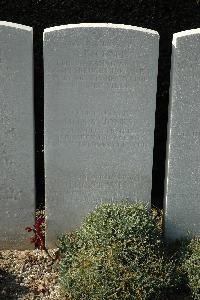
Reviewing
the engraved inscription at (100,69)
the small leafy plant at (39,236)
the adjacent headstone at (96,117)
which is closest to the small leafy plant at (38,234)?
the small leafy plant at (39,236)

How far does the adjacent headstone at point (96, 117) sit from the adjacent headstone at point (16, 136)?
17 centimetres

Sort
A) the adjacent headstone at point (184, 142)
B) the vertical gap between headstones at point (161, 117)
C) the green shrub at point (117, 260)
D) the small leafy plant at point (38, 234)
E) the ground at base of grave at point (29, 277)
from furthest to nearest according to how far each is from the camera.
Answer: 1. the vertical gap between headstones at point (161, 117)
2. the small leafy plant at point (38, 234)
3. the ground at base of grave at point (29, 277)
4. the adjacent headstone at point (184, 142)
5. the green shrub at point (117, 260)

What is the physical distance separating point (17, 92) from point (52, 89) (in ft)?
1.05

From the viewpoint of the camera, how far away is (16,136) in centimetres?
548

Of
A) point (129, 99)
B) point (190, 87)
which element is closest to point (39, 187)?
point (129, 99)

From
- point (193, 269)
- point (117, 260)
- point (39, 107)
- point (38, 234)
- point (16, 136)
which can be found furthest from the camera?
point (39, 107)

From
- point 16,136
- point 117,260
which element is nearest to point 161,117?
point 16,136

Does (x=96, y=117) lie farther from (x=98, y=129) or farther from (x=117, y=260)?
(x=117, y=260)

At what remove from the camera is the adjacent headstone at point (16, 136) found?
520 centimetres

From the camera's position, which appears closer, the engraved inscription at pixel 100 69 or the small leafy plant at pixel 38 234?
the engraved inscription at pixel 100 69

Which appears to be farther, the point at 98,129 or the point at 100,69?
the point at 98,129

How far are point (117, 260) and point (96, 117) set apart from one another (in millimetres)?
1295

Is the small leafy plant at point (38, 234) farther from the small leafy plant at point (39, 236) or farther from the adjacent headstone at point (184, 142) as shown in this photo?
the adjacent headstone at point (184, 142)

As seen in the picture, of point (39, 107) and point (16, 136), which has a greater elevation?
point (39, 107)
